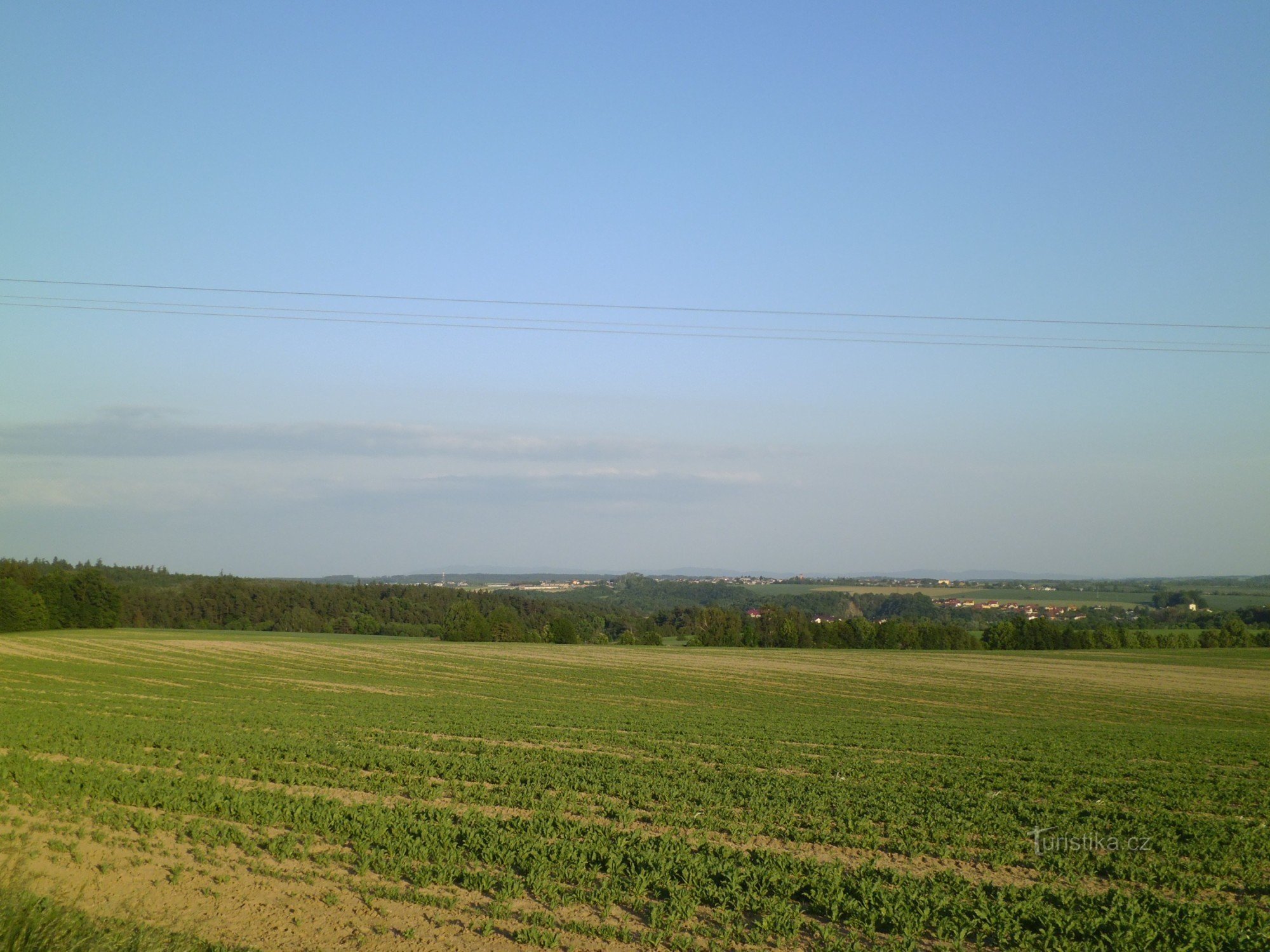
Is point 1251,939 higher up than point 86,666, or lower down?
higher up

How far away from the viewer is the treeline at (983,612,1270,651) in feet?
305

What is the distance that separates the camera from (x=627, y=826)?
39.8ft

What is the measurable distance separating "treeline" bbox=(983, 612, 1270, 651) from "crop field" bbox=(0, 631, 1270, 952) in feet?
239

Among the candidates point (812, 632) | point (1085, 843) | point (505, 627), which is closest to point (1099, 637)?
point (812, 632)

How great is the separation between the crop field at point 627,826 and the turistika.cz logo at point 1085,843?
0.06m

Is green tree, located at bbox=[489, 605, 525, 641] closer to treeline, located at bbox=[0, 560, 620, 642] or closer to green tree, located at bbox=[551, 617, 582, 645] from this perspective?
treeline, located at bbox=[0, 560, 620, 642]

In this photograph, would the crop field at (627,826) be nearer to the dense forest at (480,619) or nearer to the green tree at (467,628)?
the dense forest at (480,619)

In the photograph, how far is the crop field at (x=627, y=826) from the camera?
8570 mm

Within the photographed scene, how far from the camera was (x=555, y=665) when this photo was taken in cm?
5603

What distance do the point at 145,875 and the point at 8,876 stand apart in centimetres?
140

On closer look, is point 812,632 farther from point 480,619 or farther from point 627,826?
point 627,826

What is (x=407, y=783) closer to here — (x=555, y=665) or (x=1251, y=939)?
(x=1251, y=939)

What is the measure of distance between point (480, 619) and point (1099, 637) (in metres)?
74.0

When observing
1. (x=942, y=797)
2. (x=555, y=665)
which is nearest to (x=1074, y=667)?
(x=555, y=665)
